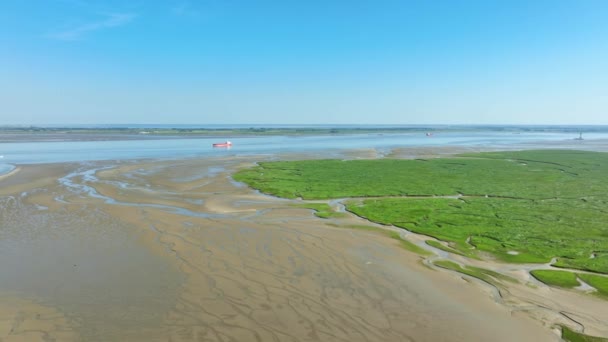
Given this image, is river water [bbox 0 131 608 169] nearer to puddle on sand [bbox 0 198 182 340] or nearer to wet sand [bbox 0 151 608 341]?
puddle on sand [bbox 0 198 182 340]

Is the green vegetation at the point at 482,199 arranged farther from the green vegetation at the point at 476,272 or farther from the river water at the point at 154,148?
the river water at the point at 154,148

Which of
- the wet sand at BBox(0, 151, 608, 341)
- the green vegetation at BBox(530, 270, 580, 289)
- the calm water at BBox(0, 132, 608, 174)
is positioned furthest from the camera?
the calm water at BBox(0, 132, 608, 174)

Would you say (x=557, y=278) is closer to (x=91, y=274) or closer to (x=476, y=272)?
(x=476, y=272)

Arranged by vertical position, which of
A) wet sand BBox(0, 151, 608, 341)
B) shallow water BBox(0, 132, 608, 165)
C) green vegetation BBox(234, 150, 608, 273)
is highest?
shallow water BBox(0, 132, 608, 165)

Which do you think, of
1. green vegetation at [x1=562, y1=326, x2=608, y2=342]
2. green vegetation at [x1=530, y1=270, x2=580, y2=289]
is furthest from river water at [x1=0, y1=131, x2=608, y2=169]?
green vegetation at [x1=562, y1=326, x2=608, y2=342]

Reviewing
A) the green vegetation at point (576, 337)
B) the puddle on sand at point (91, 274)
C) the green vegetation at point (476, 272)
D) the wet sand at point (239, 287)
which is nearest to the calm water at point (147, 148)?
the puddle on sand at point (91, 274)

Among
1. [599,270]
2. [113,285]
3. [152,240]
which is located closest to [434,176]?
[599,270]

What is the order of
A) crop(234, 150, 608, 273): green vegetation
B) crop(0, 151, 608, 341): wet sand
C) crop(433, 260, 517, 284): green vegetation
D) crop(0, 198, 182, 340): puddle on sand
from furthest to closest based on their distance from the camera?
crop(234, 150, 608, 273): green vegetation < crop(433, 260, 517, 284): green vegetation < crop(0, 198, 182, 340): puddle on sand < crop(0, 151, 608, 341): wet sand

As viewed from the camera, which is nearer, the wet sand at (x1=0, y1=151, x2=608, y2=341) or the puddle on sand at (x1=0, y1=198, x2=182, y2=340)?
the wet sand at (x1=0, y1=151, x2=608, y2=341)
